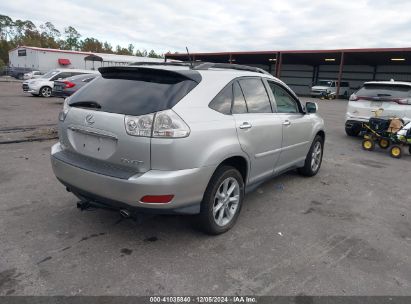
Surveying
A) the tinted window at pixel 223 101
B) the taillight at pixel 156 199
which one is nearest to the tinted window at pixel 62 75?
the tinted window at pixel 223 101

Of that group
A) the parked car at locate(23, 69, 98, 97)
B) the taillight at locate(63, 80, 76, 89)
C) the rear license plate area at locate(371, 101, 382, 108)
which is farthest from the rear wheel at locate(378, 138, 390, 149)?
the parked car at locate(23, 69, 98, 97)

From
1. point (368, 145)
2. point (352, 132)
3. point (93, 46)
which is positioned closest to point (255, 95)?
point (368, 145)

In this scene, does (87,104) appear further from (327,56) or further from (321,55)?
(327,56)

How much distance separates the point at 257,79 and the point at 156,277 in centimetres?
269

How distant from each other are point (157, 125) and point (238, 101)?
125 centimetres

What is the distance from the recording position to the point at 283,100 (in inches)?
189

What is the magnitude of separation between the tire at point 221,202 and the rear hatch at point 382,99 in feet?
23.1

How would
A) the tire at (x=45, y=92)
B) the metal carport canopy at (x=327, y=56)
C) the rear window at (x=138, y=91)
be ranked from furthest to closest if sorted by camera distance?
the metal carport canopy at (x=327, y=56), the tire at (x=45, y=92), the rear window at (x=138, y=91)

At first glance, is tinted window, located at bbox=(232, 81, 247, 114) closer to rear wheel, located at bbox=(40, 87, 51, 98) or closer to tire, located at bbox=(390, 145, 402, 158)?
tire, located at bbox=(390, 145, 402, 158)

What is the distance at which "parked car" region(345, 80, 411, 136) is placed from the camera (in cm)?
880

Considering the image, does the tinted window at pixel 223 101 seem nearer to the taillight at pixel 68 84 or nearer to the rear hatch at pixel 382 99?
the rear hatch at pixel 382 99

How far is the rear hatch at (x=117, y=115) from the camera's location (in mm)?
2918

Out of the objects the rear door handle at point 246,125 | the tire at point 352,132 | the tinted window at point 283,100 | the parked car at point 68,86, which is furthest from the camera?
the parked car at point 68,86

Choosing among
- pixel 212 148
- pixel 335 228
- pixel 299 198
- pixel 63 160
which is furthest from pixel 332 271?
pixel 63 160
